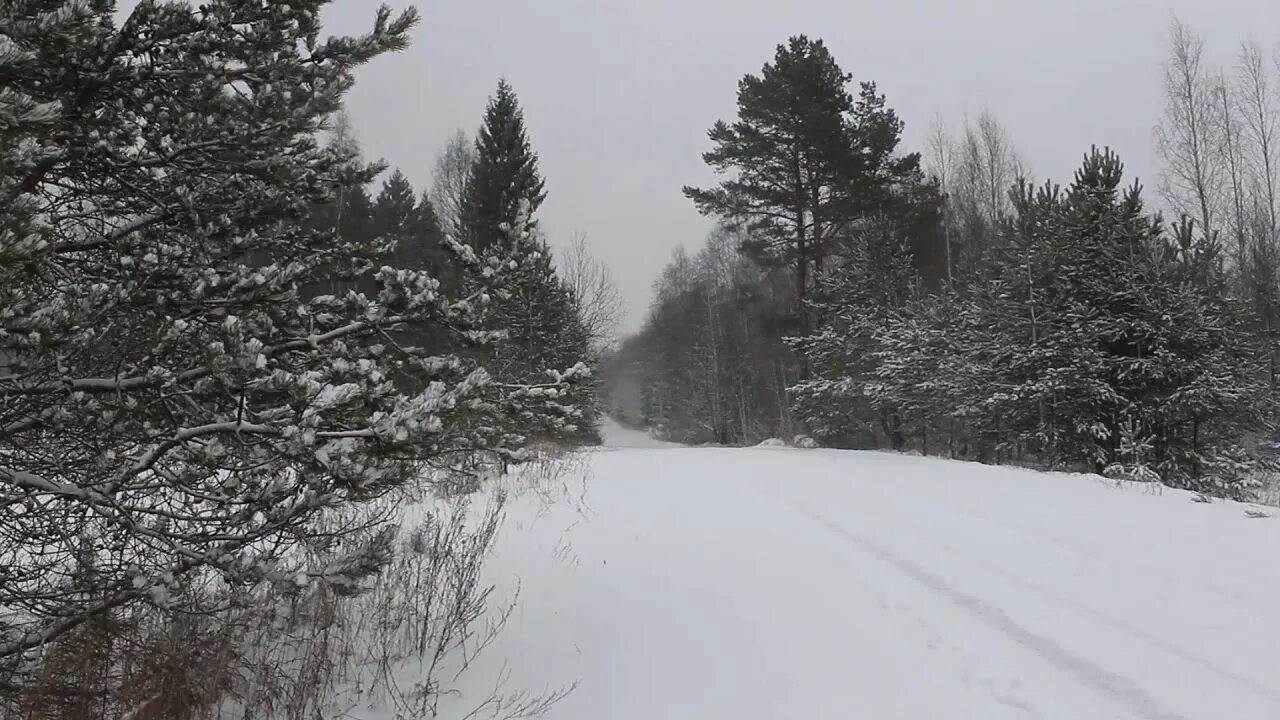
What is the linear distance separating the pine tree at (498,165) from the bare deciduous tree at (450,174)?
7034 millimetres

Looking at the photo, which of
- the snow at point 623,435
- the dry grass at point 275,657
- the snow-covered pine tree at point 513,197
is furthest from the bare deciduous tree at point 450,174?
the dry grass at point 275,657

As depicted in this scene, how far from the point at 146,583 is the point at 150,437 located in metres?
0.56

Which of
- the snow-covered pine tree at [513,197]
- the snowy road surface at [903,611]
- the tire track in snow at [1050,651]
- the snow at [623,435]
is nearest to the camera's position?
the tire track in snow at [1050,651]

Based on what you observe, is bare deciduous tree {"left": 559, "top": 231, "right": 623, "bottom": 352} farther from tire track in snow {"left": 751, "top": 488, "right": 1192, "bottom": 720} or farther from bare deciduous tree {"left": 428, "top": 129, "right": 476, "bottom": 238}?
tire track in snow {"left": 751, "top": 488, "right": 1192, "bottom": 720}

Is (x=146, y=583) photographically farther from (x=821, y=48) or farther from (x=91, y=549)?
(x=821, y=48)

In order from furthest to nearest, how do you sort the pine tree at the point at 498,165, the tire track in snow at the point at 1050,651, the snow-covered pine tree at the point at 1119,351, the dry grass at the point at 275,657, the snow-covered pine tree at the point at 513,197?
1. the pine tree at the point at 498,165
2. the snow-covered pine tree at the point at 513,197
3. the snow-covered pine tree at the point at 1119,351
4. the tire track in snow at the point at 1050,651
5. the dry grass at the point at 275,657

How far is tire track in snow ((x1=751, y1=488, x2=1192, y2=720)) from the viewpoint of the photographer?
2820mm

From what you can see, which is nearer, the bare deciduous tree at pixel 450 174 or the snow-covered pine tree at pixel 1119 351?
the snow-covered pine tree at pixel 1119 351

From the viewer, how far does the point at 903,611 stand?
3992mm

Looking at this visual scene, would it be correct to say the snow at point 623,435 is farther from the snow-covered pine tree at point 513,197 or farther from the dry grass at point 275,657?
the dry grass at point 275,657

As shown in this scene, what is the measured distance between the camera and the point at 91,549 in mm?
2320

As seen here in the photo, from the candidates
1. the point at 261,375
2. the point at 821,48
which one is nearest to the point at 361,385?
the point at 261,375

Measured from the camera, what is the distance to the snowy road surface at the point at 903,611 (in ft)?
9.69

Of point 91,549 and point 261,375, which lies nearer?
point 261,375
